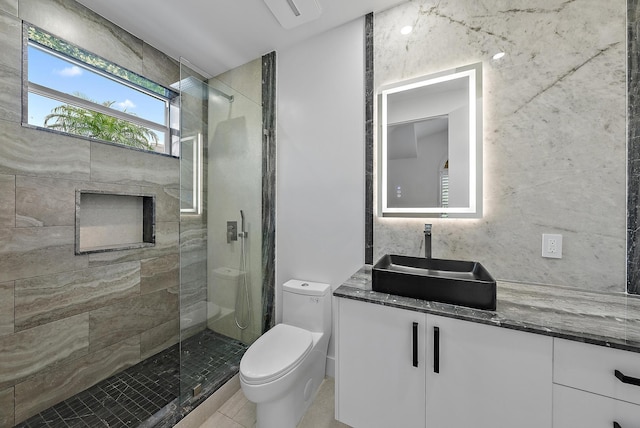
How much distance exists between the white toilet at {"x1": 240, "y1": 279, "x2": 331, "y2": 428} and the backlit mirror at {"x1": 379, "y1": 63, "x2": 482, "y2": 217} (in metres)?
0.89

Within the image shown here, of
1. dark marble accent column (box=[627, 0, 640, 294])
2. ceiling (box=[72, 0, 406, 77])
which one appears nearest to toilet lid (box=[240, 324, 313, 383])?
dark marble accent column (box=[627, 0, 640, 294])

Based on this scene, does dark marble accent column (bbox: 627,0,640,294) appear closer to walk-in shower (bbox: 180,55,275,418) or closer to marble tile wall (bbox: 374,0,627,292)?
marble tile wall (bbox: 374,0,627,292)

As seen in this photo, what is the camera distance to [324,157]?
1900mm

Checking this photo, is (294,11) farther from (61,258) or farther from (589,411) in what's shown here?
(589,411)

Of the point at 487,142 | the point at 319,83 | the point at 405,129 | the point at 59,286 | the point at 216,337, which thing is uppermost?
the point at 319,83

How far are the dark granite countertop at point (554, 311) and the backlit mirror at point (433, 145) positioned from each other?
503 millimetres

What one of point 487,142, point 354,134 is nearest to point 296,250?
point 354,134

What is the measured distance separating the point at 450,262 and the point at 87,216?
2494mm

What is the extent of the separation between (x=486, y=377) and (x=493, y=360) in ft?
0.26

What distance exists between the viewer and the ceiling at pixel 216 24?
1.64 m

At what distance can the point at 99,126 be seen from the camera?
1.79 meters

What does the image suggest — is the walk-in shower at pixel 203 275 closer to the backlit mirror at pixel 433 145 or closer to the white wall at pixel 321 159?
the white wall at pixel 321 159

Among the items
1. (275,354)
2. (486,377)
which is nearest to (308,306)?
(275,354)

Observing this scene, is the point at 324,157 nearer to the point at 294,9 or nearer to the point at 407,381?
the point at 294,9
